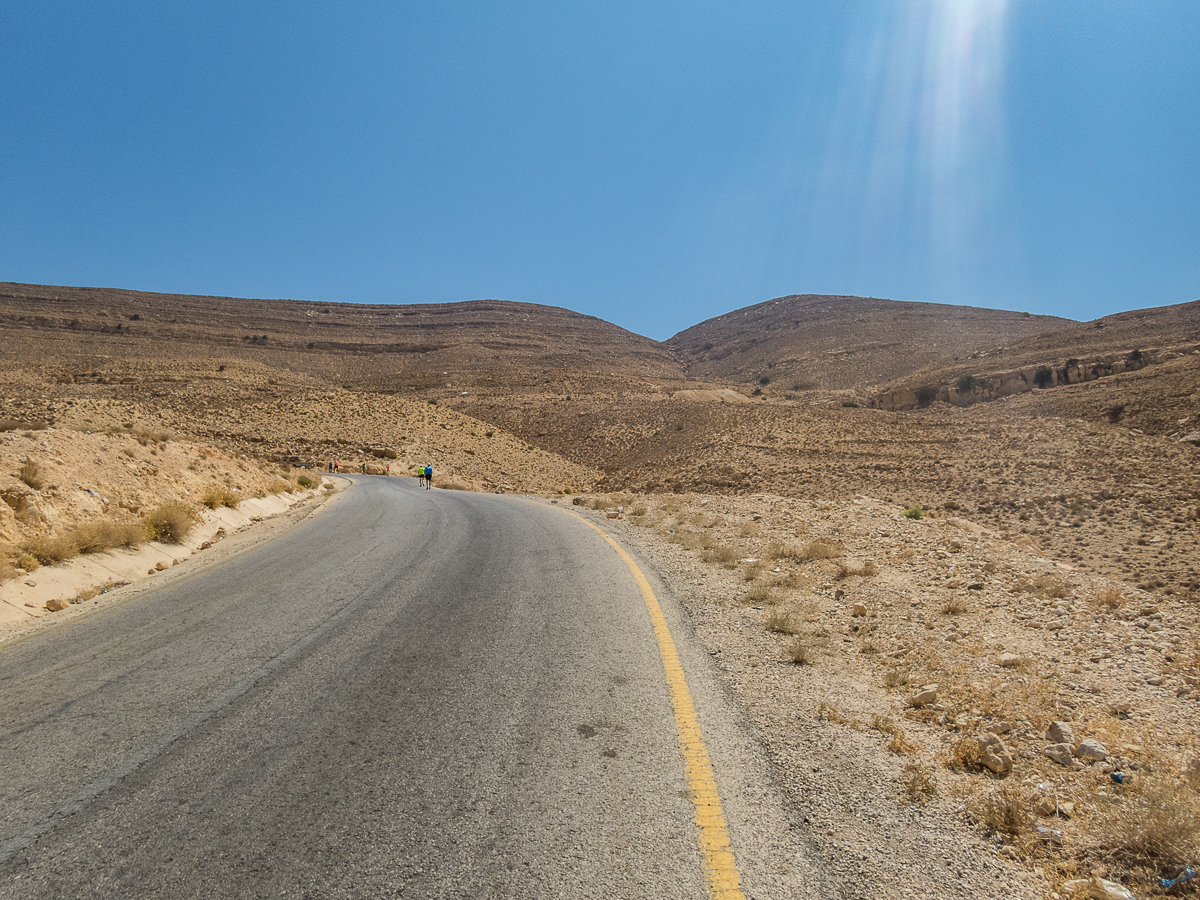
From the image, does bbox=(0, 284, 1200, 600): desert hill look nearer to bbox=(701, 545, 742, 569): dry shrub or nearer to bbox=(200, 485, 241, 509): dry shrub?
bbox=(200, 485, 241, 509): dry shrub

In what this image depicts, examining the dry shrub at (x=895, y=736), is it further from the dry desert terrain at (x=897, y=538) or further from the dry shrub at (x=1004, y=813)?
the dry shrub at (x=1004, y=813)

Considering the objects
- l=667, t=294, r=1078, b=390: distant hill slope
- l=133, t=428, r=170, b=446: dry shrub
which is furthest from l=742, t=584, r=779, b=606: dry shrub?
l=667, t=294, r=1078, b=390: distant hill slope

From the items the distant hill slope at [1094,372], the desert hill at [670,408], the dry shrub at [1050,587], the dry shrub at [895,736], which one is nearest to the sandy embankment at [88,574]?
the desert hill at [670,408]

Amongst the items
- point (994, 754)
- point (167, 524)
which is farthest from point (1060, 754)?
point (167, 524)

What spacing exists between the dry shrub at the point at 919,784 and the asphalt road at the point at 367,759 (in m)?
0.78

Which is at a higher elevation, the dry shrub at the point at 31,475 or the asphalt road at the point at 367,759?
the dry shrub at the point at 31,475

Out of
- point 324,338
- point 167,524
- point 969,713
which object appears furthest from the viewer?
point 324,338

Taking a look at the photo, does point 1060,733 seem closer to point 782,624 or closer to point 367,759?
point 782,624

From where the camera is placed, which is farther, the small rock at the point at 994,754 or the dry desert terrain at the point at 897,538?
the small rock at the point at 994,754

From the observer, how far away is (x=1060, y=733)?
380 cm

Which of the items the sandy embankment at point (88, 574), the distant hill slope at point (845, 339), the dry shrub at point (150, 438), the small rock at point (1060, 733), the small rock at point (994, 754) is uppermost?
the distant hill slope at point (845, 339)

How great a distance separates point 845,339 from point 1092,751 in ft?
351

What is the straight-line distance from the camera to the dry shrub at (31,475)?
9758mm

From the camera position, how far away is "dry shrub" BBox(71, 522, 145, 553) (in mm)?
8906
